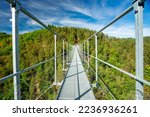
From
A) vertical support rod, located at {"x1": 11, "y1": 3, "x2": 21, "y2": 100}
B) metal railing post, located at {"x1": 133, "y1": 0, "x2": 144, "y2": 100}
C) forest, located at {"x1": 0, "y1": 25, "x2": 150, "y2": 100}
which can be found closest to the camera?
metal railing post, located at {"x1": 133, "y1": 0, "x2": 144, "y2": 100}

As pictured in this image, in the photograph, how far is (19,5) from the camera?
1.07 m

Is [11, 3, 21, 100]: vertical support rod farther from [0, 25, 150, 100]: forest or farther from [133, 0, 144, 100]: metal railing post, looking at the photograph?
[133, 0, 144, 100]: metal railing post

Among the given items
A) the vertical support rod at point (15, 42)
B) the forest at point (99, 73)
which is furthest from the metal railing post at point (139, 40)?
the vertical support rod at point (15, 42)

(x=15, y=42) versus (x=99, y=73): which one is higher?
(x=15, y=42)

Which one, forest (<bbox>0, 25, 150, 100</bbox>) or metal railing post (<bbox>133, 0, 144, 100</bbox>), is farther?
forest (<bbox>0, 25, 150, 100</bbox>)

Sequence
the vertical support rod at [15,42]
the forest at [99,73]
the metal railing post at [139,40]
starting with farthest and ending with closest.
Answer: the forest at [99,73], the vertical support rod at [15,42], the metal railing post at [139,40]

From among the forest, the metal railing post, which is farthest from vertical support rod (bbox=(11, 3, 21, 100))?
the metal railing post

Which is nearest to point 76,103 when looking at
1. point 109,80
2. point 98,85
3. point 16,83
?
point 16,83

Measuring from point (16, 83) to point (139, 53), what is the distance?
0.62 metres

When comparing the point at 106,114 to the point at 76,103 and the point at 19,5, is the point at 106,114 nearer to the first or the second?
the point at 76,103

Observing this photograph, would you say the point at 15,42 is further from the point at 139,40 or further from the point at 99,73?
the point at 99,73

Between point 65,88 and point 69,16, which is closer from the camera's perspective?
point 65,88

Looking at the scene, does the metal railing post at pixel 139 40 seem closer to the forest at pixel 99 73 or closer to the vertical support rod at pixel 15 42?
the forest at pixel 99 73

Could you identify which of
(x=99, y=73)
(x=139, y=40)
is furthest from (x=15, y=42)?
(x=99, y=73)
